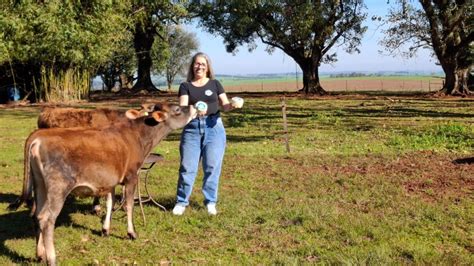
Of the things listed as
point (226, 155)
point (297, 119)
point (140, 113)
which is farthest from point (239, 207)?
point (297, 119)

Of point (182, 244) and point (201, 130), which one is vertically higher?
point (201, 130)

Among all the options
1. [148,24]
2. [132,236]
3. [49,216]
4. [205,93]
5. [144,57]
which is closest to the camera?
[49,216]

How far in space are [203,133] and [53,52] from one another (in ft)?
69.5

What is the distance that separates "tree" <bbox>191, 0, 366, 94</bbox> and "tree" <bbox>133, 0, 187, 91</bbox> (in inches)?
81.0

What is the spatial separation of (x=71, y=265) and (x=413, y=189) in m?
5.18

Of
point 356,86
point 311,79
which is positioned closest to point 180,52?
point 356,86

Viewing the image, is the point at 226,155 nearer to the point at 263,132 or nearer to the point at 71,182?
the point at 263,132

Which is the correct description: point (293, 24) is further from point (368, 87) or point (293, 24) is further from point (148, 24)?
point (368, 87)

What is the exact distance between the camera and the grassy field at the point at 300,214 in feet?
18.3

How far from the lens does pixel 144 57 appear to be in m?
44.0

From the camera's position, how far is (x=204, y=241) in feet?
19.8

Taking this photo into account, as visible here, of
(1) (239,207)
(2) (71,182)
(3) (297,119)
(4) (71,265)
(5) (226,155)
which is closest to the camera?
(2) (71,182)

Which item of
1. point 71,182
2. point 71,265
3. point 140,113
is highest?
point 140,113

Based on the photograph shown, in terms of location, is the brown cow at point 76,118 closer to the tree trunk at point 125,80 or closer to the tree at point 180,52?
the tree trunk at point 125,80
